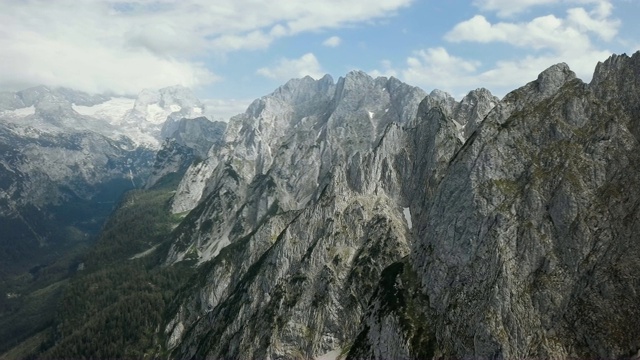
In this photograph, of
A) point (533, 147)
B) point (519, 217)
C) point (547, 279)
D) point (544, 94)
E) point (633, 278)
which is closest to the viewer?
point (633, 278)

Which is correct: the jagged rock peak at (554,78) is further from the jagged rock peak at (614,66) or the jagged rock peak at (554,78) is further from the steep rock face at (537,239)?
the jagged rock peak at (614,66)

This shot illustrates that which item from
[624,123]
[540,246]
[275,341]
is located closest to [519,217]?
[540,246]

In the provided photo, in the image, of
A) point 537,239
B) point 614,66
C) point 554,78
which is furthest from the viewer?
point 554,78

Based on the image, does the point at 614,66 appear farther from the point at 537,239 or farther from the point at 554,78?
the point at 537,239

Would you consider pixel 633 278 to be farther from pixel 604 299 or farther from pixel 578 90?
pixel 578 90

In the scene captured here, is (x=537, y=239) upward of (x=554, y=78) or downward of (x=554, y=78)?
downward

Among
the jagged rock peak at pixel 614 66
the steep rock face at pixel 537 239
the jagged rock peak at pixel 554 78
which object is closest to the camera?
the steep rock face at pixel 537 239

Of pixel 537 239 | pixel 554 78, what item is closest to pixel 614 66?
pixel 554 78

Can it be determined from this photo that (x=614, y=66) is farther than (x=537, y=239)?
Yes

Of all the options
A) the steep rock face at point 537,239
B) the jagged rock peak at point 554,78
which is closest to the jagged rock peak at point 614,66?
the steep rock face at point 537,239
